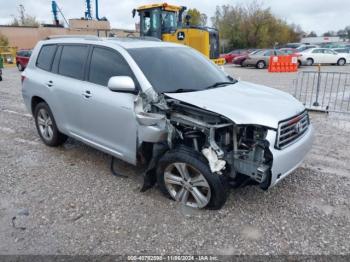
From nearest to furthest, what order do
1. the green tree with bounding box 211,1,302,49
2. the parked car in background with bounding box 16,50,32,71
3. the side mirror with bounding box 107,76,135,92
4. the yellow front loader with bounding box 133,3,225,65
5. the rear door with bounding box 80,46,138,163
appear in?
the side mirror with bounding box 107,76,135,92 → the rear door with bounding box 80,46,138,163 → the yellow front loader with bounding box 133,3,225,65 → the parked car in background with bounding box 16,50,32,71 → the green tree with bounding box 211,1,302,49

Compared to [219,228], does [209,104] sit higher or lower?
higher

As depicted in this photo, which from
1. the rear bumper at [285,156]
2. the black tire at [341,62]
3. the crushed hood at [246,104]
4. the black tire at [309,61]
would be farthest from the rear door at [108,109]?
the black tire at [341,62]

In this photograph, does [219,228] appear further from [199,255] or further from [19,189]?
[19,189]

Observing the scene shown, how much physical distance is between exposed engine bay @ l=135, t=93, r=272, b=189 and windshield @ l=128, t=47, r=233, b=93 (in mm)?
343

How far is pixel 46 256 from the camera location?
273 centimetres

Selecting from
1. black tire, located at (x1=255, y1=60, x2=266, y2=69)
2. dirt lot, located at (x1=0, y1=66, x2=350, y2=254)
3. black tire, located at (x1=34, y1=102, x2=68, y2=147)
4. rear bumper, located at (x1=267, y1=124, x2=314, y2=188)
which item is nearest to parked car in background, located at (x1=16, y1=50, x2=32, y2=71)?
black tire, located at (x1=255, y1=60, x2=266, y2=69)

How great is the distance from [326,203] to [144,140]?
2216 millimetres

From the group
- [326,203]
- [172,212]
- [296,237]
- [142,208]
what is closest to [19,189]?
[142,208]

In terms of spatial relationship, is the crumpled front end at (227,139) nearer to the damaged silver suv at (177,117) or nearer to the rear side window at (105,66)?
the damaged silver suv at (177,117)

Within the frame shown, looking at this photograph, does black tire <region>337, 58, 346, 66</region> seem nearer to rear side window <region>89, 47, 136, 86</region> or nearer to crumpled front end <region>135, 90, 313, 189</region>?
crumpled front end <region>135, 90, 313, 189</region>

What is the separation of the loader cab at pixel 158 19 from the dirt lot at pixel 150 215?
32.3ft

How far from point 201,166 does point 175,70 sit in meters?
1.45

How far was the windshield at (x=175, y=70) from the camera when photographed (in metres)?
3.69

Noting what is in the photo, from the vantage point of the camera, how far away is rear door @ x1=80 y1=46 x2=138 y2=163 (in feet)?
11.9
